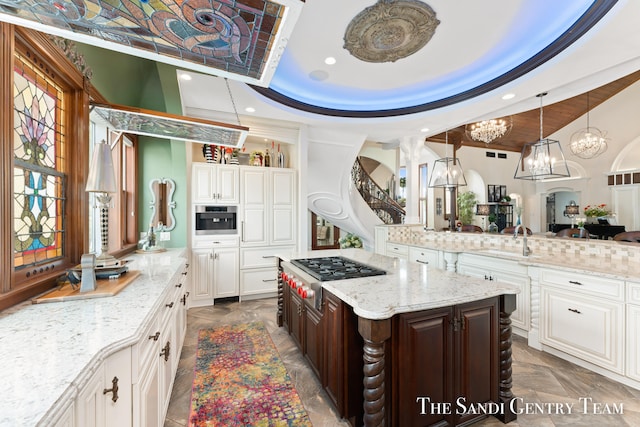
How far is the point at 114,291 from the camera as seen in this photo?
160cm

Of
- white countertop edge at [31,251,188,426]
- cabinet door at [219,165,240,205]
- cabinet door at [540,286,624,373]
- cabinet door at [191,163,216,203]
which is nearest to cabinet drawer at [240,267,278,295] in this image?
cabinet door at [219,165,240,205]

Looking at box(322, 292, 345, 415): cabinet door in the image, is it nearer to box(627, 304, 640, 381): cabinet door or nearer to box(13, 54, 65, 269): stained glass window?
box(13, 54, 65, 269): stained glass window

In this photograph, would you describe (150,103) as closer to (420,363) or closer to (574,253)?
(420,363)

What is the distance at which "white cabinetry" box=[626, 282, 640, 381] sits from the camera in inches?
82.8

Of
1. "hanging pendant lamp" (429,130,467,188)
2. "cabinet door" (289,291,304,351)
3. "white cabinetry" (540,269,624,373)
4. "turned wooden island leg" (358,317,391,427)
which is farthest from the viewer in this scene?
"hanging pendant lamp" (429,130,467,188)

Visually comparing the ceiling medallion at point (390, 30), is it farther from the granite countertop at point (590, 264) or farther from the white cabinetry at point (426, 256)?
the white cabinetry at point (426, 256)

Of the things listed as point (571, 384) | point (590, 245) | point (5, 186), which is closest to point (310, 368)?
point (571, 384)

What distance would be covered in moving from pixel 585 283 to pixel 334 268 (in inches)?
86.4

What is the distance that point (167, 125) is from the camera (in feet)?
8.30

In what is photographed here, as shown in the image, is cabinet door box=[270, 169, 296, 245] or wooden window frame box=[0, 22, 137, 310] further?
cabinet door box=[270, 169, 296, 245]

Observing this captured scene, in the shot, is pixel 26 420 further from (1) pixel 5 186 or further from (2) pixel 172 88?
(2) pixel 172 88

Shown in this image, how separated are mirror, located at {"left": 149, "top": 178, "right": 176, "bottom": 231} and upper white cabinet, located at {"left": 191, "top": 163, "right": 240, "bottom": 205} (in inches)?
11.7

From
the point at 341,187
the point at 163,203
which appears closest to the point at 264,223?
the point at 163,203

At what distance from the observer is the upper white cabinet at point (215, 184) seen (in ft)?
13.1
